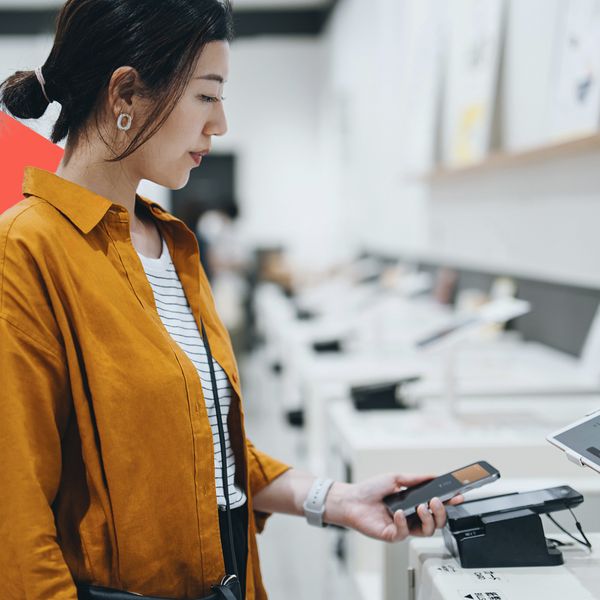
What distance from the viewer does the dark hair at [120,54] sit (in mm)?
1043

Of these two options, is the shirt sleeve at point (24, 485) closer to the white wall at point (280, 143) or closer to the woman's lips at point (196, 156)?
the woman's lips at point (196, 156)

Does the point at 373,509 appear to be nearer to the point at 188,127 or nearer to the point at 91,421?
the point at 91,421

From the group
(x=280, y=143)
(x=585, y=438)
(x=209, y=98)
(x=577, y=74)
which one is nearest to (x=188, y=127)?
(x=209, y=98)

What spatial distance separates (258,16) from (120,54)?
8.75m

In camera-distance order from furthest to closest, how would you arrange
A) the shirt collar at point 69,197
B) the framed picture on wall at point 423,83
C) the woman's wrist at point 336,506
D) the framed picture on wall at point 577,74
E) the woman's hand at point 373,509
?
the framed picture on wall at point 423,83
the framed picture on wall at point 577,74
the woman's wrist at point 336,506
the woman's hand at point 373,509
the shirt collar at point 69,197

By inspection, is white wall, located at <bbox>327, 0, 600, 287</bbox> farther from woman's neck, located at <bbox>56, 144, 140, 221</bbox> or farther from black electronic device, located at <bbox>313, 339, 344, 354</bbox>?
woman's neck, located at <bbox>56, 144, 140, 221</bbox>

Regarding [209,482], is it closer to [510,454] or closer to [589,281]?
[510,454]

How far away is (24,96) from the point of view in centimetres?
112

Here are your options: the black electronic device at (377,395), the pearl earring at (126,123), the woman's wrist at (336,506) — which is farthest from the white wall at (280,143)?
the pearl earring at (126,123)

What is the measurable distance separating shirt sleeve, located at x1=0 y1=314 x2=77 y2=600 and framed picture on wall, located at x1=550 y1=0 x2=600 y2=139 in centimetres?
209

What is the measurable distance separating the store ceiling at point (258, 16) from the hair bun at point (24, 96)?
801 centimetres

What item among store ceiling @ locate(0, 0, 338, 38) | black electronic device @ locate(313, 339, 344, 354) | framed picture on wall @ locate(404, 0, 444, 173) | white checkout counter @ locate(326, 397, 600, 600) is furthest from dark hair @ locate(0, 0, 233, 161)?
store ceiling @ locate(0, 0, 338, 38)

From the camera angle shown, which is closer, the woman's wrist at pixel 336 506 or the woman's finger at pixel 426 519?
the woman's finger at pixel 426 519

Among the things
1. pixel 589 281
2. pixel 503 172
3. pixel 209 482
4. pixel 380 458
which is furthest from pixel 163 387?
pixel 503 172
